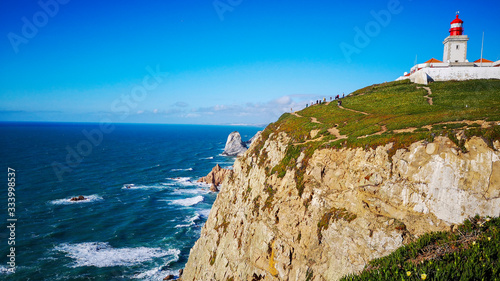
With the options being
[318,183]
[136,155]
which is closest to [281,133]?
[318,183]

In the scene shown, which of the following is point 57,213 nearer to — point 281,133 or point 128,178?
point 128,178

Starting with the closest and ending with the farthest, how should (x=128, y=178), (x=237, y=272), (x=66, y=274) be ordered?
(x=237, y=272) → (x=66, y=274) → (x=128, y=178)

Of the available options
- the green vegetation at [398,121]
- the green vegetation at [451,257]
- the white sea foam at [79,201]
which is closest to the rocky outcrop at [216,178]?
the white sea foam at [79,201]

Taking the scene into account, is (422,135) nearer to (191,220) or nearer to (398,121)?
(398,121)

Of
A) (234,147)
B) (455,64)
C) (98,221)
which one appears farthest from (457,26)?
(234,147)

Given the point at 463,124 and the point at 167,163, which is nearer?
the point at 463,124

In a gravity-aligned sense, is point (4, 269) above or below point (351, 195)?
below

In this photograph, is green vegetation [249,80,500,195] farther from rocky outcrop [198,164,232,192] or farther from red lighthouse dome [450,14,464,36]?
rocky outcrop [198,164,232,192]
